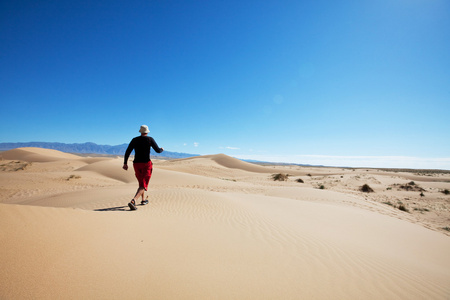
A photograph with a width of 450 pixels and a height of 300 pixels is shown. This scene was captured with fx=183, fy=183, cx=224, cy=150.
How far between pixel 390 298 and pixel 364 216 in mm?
5641

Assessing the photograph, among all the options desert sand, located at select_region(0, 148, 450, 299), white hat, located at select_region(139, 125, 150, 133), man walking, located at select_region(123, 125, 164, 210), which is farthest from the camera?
white hat, located at select_region(139, 125, 150, 133)

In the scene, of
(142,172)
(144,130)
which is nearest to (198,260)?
(142,172)

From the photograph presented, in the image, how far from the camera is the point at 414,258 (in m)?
3.69

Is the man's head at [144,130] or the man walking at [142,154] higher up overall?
the man's head at [144,130]

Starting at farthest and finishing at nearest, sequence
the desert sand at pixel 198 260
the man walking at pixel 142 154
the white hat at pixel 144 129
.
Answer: the white hat at pixel 144 129 < the man walking at pixel 142 154 < the desert sand at pixel 198 260

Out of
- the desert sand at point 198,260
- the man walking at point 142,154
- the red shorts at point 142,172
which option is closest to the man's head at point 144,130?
the man walking at point 142,154

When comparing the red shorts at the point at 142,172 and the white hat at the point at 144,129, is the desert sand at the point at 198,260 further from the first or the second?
the white hat at the point at 144,129

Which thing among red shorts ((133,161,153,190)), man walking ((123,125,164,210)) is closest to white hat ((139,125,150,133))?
man walking ((123,125,164,210))

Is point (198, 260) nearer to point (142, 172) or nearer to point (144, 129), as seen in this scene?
point (142, 172)

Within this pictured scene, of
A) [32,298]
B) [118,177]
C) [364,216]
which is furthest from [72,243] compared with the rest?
[118,177]

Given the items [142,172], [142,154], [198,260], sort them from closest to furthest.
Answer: [198,260] → [142,154] → [142,172]

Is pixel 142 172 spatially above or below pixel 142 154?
below

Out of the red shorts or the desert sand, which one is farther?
the red shorts

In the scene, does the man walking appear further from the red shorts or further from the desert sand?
the desert sand
